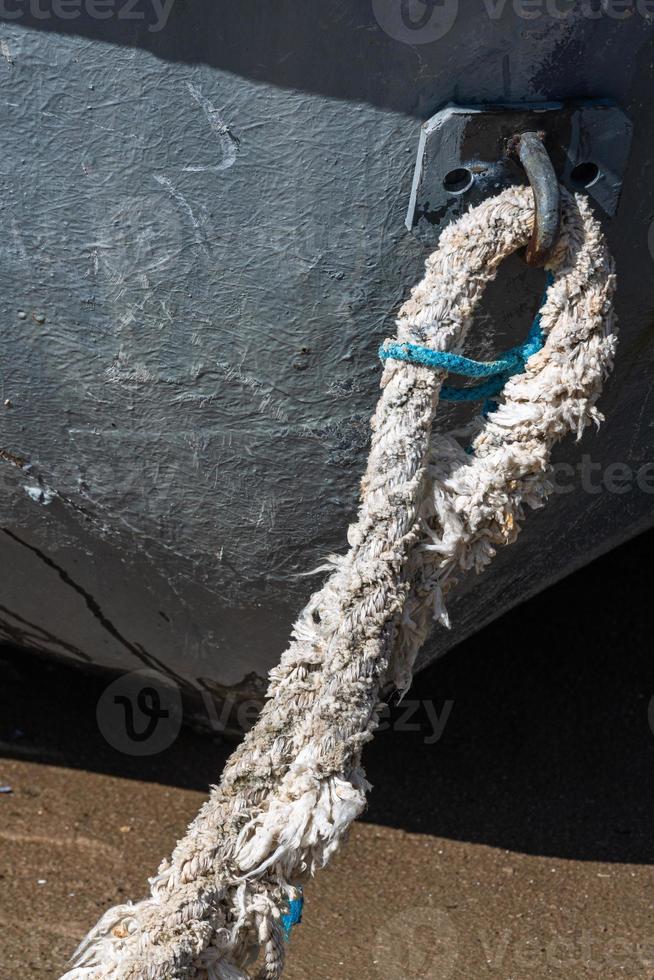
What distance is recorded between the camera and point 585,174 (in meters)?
1.11

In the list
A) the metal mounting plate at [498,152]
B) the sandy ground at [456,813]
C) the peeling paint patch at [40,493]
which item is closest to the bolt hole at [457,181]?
the metal mounting plate at [498,152]

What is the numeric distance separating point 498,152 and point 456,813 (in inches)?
48.6

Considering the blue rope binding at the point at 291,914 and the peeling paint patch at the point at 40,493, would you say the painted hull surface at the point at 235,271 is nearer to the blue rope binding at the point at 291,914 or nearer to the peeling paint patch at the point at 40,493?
the peeling paint patch at the point at 40,493

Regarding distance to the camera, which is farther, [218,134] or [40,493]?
[40,493]

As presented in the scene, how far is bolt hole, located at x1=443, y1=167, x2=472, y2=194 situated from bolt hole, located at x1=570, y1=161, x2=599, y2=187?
105 mm

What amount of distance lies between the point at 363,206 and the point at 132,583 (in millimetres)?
635

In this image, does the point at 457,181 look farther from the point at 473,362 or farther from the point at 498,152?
the point at 473,362

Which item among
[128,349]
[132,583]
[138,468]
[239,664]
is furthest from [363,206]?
[239,664]

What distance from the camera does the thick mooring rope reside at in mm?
1026

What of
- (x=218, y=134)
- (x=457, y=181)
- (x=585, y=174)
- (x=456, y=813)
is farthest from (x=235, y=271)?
(x=456, y=813)

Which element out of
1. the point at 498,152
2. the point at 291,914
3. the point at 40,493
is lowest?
the point at 291,914

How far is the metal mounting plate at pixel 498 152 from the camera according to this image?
1.05 m

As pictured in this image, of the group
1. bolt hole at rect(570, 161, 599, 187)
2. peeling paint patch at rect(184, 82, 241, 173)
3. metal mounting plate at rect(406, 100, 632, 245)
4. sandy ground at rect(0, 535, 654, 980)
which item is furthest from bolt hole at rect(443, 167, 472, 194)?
sandy ground at rect(0, 535, 654, 980)

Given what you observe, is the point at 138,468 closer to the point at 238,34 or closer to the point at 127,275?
the point at 127,275
